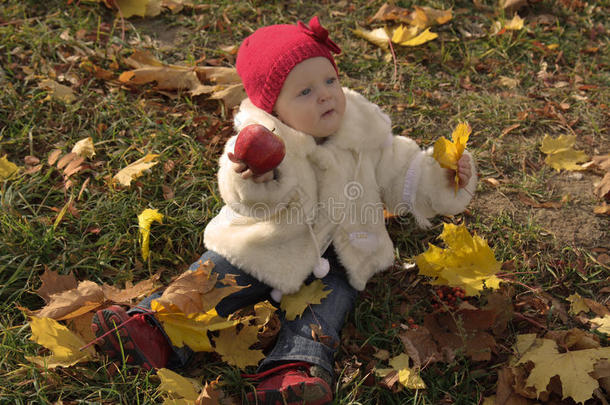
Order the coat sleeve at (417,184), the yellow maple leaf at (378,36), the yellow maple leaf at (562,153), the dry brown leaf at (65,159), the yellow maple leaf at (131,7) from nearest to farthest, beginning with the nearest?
the coat sleeve at (417,184) → the dry brown leaf at (65,159) → the yellow maple leaf at (562,153) → the yellow maple leaf at (378,36) → the yellow maple leaf at (131,7)

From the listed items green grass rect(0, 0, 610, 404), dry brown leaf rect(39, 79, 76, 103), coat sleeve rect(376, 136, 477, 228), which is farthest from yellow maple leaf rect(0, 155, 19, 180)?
coat sleeve rect(376, 136, 477, 228)

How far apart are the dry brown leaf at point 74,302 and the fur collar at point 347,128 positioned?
38.3 inches

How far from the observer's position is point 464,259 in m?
2.21

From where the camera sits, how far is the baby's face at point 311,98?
216cm

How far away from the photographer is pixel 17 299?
7.85 feet

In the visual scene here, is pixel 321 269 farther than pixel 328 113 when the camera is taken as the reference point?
Yes

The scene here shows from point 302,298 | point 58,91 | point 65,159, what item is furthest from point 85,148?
point 302,298

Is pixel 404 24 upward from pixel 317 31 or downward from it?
downward

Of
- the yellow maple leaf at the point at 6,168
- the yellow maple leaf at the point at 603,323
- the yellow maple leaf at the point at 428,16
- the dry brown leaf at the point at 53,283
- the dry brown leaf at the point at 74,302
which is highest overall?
the yellow maple leaf at the point at 428,16

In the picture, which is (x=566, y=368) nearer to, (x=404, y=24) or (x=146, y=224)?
(x=146, y=224)

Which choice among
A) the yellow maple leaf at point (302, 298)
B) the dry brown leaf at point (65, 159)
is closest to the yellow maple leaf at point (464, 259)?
the yellow maple leaf at point (302, 298)

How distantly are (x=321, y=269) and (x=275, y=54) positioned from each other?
96 centimetres

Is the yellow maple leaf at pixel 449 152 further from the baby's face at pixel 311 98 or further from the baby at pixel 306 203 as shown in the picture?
the baby's face at pixel 311 98

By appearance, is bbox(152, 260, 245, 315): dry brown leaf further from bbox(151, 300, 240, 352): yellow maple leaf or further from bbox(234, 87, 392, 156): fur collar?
bbox(234, 87, 392, 156): fur collar
